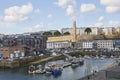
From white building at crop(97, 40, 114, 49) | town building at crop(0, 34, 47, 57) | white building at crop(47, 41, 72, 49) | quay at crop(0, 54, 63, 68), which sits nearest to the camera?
quay at crop(0, 54, 63, 68)

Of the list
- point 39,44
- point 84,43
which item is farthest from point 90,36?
point 39,44

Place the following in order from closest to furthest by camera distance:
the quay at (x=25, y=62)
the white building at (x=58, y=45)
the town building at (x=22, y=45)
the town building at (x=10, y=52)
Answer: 1. the quay at (x=25, y=62)
2. the town building at (x=10, y=52)
3. the town building at (x=22, y=45)
4. the white building at (x=58, y=45)

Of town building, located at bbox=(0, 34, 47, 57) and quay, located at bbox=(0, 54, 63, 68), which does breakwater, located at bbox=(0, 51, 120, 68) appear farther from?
town building, located at bbox=(0, 34, 47, 57)

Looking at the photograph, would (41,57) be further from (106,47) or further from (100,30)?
(100,30)

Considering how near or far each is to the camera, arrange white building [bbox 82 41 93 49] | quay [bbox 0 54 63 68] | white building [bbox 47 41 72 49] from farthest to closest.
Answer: white building [bbox 47 41 72 49], white building [bbox 82 41 93 49], quay [bbox 0 54 63 68]

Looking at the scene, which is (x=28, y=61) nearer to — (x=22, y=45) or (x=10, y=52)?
(x=10, y=52)

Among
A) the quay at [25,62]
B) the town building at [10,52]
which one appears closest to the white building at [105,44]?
the quay at [25,62]

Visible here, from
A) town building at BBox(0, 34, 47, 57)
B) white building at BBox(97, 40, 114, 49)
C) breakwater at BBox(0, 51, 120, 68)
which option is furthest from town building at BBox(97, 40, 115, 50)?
town building at BBox(0, 34, 47, 57)

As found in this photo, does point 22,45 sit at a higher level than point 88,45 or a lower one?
higher

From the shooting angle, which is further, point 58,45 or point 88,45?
point 58,45

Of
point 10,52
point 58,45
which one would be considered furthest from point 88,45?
point 10,52

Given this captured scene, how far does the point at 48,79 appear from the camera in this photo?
2269cm

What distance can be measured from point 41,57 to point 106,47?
2005cm

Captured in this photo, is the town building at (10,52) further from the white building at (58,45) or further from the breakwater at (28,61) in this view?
the white building at (58,45)
